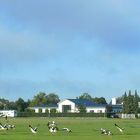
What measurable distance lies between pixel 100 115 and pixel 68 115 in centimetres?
1027

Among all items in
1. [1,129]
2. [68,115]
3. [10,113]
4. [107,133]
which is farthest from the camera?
[10,113]

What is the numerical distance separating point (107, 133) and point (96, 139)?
28.5ft

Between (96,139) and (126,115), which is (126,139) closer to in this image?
(96,139)

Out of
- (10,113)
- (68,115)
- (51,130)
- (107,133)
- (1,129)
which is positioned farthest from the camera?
(10,113)

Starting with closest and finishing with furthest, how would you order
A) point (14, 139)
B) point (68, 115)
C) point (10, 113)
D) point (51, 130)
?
1. point (14, 139)
2. point (51, 130)
3. point (68, 115)
4. point (10, 113)

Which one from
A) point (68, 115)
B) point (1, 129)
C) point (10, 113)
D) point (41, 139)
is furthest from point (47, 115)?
point (41, 139)

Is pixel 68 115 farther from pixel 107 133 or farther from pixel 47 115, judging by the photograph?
pixel 107 133

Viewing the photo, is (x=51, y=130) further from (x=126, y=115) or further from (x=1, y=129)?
(x=126, y=115)

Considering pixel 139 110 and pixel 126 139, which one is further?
pixel 139 110

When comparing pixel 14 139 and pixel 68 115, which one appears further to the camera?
pixel 68 115

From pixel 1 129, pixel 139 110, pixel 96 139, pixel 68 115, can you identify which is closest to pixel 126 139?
pixel 96 139

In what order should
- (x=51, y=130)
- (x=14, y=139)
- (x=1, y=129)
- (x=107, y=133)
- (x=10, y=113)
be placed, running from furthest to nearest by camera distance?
(x=10, y=113) → (x=1, y=129) → (x=51, y=130) → (x=107, y=133) → (x=14, y=139)

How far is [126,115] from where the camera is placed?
7151 inches

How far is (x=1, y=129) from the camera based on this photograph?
5978 cm
